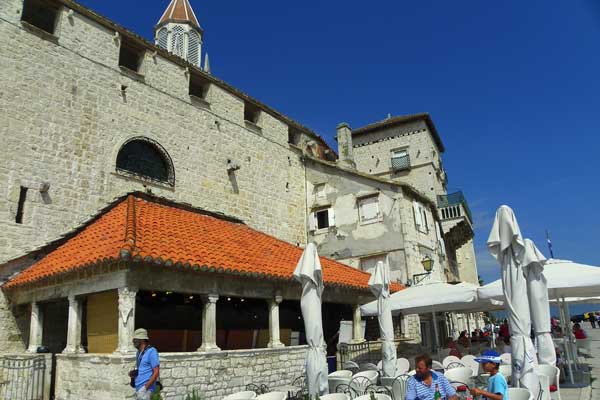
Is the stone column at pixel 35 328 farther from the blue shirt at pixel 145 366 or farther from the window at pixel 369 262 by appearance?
the window at pixel 369 262

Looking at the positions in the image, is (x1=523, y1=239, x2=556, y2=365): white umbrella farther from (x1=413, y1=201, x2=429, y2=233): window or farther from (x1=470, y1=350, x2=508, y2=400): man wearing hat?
(x1=413, y1=201, x2=429, y2=233): window

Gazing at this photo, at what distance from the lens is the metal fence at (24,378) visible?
1020 centimetres

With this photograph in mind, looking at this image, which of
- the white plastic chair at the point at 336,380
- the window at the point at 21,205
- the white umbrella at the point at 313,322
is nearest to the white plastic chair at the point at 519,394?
the white umbrella at the point at 313,322

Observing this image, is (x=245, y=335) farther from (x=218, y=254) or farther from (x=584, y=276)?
(x=584, y=276)

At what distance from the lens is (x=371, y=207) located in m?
19.4

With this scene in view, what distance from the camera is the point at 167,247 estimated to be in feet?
33.2

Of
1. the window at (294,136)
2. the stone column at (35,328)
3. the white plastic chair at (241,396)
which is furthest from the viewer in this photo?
the window at (294,136)

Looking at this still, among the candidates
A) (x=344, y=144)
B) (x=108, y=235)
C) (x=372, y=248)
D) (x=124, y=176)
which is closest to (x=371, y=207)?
(x=372, y=248)

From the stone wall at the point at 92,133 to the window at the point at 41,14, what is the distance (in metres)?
0.38

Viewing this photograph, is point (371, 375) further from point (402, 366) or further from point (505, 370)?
point (505, 370)

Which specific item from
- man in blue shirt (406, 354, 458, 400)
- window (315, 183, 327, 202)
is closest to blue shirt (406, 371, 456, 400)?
man in blue shirt (406, 354, 458, 400)

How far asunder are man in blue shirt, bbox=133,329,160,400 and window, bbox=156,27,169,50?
78.4 ft

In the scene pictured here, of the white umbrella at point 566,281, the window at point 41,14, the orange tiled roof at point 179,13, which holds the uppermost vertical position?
the orange tiled roof at point 179,13

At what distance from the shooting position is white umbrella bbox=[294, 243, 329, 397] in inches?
332
